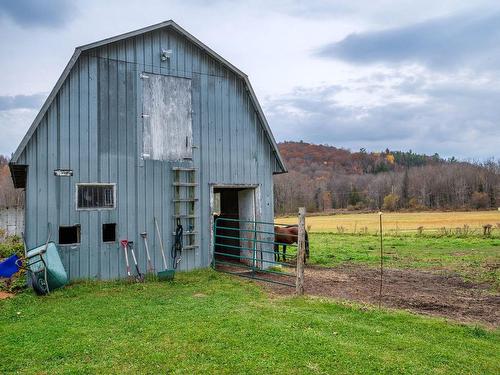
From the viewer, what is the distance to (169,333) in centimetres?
595

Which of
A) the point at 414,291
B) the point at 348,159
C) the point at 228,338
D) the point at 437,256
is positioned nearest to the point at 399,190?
the point at 348,159

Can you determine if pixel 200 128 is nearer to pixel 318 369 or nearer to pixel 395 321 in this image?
pixel 395 321

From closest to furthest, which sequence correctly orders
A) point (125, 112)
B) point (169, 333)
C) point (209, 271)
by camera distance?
point (169, 333), point (125, 112), point (209, 271)

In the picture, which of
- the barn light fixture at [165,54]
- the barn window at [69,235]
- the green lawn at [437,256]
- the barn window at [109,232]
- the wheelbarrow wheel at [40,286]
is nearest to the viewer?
the wheelbarrow wheel at [40,286]

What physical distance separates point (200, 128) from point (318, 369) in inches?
311

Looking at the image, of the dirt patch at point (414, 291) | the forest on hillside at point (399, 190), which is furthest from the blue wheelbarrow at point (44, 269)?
the forest on hillside at point (399, 190)

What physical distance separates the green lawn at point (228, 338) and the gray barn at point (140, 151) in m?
2.07

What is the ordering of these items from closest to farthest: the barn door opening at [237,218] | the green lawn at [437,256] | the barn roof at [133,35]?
the barn roof at [133,35]
the barn door opening at [237,218]
the green lawn at [437,256]

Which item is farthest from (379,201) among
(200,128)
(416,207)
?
(200,128)

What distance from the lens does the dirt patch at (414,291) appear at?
300 inches

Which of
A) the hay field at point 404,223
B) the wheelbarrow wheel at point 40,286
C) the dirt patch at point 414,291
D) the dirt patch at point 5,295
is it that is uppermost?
the wheelbarrow wheel at point 40,286

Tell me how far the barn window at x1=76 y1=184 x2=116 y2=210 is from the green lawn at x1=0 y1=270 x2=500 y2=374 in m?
2.32

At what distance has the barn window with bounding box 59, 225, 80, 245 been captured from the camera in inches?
388

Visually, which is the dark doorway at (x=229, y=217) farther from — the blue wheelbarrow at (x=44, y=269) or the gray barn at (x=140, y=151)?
the blue wheelbarrow at (x=44, y=269)
